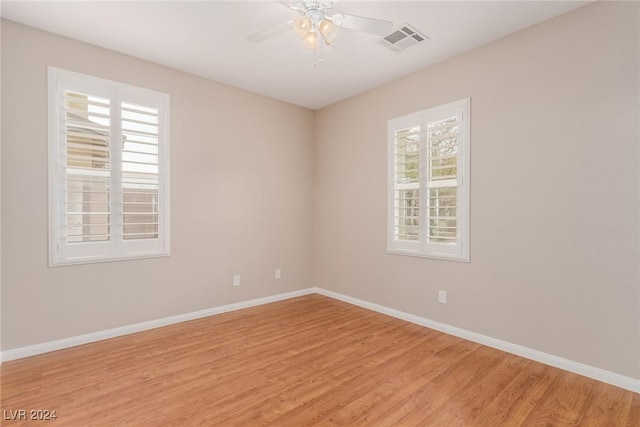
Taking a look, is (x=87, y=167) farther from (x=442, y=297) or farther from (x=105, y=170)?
(x=442, y=297)

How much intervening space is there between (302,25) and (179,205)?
2.31m

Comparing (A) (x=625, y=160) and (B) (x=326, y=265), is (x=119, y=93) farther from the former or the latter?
(A) (x=625, y=160)

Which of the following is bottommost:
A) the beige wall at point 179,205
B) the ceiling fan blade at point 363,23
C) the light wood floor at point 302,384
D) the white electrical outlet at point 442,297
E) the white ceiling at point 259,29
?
the light wood floor at point 302,384

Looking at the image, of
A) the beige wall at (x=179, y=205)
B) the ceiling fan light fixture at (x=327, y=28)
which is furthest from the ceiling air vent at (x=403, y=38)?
the beige wall at (x=179, y=205)

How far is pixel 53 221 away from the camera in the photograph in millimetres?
2697

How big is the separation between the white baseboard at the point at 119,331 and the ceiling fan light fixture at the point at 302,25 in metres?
3.10

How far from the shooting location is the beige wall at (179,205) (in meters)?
2.56

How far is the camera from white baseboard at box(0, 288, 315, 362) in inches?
101

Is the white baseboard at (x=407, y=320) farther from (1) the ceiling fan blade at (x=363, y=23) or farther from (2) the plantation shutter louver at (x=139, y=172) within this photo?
(1) the ceiling fan blade at (x=363, y=23)

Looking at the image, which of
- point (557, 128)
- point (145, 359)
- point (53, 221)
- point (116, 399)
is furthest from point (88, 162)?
point (557, 128)

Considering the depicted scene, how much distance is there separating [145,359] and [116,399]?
1.86 feet

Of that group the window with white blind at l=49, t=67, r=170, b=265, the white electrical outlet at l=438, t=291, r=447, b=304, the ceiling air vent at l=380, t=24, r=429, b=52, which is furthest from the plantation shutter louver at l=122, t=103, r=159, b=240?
the white electrical outlet at l=438, t=291, r=447, b=304

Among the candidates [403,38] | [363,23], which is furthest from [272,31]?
[403,38]

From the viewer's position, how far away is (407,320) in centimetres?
351
